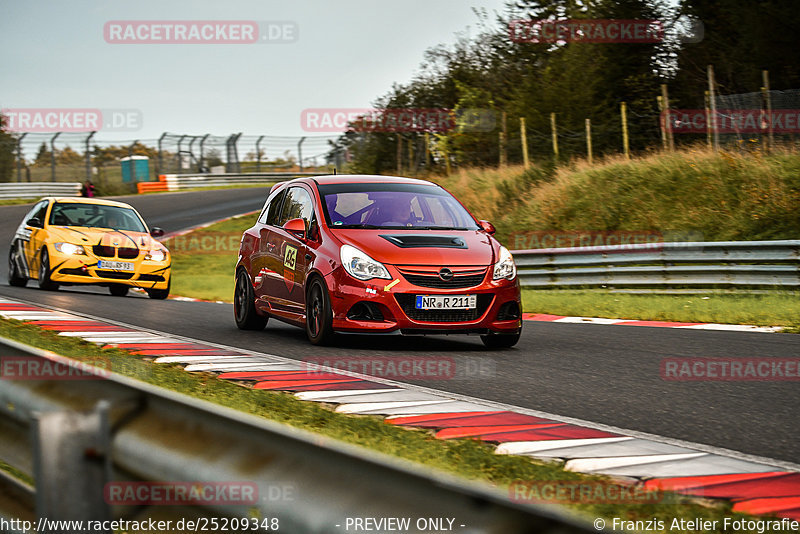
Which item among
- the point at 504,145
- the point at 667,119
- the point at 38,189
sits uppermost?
the point at 38,189

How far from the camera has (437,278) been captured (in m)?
8.91

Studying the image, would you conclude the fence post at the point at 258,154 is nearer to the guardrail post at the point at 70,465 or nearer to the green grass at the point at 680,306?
the green grass at the point at 680,306

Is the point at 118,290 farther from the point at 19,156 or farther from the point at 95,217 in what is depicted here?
the point at 19,156

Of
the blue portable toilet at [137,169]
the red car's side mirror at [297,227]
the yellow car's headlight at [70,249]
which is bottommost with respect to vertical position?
the yellow car's headlight at [70,249]

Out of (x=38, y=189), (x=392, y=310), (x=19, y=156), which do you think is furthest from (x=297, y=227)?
(x=38, y=189)

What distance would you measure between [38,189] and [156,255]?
32.1 m

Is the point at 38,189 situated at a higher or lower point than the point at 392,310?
higher

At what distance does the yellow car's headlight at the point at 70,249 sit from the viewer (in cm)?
1576

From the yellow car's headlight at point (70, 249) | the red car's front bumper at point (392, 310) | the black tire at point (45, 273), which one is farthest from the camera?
the black tire at point (45, 273)

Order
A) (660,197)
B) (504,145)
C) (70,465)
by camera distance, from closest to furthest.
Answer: (70,465), (660,197), (504,145)

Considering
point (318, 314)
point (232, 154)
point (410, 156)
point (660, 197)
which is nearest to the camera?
point (318, 314)

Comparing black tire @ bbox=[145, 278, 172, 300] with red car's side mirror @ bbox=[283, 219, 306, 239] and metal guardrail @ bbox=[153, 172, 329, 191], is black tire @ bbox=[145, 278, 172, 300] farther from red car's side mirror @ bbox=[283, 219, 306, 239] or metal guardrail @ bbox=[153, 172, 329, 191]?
metal guardrail @ bbox=[153, 172, 329, 191]

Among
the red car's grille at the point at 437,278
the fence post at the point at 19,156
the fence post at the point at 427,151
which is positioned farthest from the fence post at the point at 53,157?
the red car's grille at the point at 437,278

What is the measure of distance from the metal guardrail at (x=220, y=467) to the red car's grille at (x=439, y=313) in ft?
20.2
